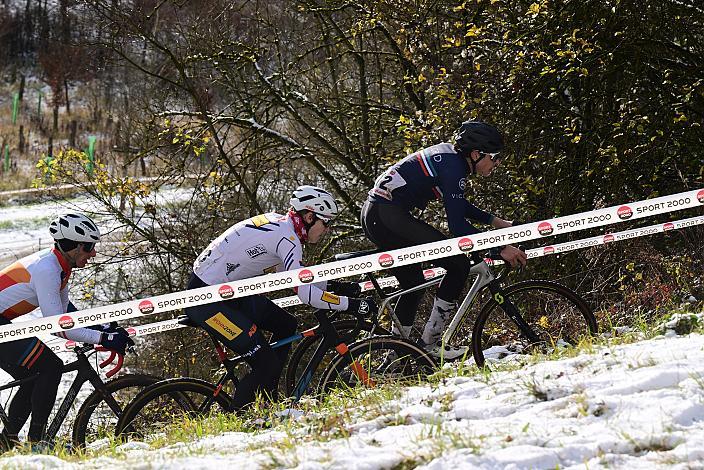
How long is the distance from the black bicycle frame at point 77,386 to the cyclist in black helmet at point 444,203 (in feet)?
7.47

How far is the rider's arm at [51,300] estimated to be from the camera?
20.0ft

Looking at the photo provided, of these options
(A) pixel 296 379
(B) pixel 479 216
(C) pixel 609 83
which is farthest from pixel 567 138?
(A) pixel 296 379

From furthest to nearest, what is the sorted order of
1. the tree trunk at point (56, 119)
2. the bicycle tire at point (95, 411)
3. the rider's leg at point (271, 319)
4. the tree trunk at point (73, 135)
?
the tree trunk at point (56, 119) → the tree trunk at point (73, 135) → the rider's leg at point (271, 319) → the bicycle tire at point (95, 411)

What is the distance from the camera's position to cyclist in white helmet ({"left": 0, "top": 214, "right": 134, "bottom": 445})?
611 centimetres

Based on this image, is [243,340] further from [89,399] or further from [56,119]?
[56,119]

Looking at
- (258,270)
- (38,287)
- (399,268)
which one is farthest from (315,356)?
(38,287)

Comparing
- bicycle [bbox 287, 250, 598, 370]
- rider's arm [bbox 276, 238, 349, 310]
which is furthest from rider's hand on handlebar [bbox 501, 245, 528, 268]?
rider's arm [bbox 276, 238, 349, 310]

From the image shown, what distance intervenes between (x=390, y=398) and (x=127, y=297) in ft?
31.3

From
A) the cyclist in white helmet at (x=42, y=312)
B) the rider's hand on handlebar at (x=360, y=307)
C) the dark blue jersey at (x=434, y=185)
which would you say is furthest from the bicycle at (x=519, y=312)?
the cyclist in white helmet at (x=42, y=312)

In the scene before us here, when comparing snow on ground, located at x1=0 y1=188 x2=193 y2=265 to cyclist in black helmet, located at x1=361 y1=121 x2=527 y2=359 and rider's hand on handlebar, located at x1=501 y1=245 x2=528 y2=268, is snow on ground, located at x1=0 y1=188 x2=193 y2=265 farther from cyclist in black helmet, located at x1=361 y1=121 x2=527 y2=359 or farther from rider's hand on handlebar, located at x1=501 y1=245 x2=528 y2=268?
rider's hand on handlebar, located at x1=501 y1=245 x2=528 y2=268

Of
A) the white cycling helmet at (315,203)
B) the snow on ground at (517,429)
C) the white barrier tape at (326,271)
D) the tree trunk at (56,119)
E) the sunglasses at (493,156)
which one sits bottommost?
the snow on ground at (517,429)

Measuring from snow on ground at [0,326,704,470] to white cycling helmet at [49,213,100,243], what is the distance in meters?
1.83

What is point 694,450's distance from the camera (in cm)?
355

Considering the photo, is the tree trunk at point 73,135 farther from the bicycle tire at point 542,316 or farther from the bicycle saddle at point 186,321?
the bicycle tire at point 542,316
